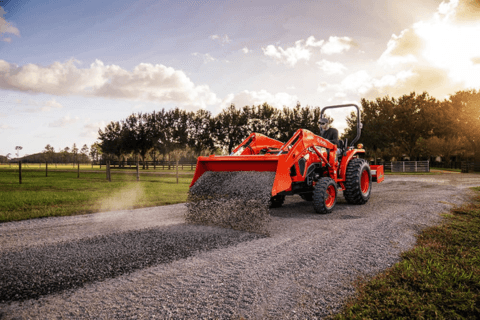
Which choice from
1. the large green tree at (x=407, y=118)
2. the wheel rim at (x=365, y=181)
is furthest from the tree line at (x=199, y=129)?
the wheel rim at (x=365, y=181)

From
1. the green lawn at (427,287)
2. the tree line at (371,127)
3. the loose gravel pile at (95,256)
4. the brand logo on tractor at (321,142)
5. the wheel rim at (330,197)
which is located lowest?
the green lawn at (427,287)

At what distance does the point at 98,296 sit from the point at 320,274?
7.74ft

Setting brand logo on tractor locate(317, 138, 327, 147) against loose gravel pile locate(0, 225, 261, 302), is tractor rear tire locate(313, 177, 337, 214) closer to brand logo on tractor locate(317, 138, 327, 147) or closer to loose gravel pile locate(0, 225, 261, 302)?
brand logo on tractor locate(317, 138, 327, 147)

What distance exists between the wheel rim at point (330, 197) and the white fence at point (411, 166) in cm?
3194

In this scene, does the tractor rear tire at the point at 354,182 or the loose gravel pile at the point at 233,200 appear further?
the tractor rear tire at the point at 354,182

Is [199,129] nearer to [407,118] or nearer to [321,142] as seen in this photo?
[407,118]

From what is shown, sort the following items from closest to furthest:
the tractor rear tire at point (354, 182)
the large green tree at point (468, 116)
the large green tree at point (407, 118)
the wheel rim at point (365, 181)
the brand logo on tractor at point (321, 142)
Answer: the brand logo on tractor at point (321, 142) < the tractor rear tire at point (354, 182) < the wheel rim at point (365, 181) < the large green tree at point (468, 116) < the large green tree at point (407, 118)

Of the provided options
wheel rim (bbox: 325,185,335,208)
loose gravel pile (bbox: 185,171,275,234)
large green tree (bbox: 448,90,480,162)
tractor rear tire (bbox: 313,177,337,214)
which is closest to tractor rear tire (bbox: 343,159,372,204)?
wheel rim (bbox: 325,185,335,208)

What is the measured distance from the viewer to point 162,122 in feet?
169

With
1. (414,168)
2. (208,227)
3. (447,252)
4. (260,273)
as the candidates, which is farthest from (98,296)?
(414,168)

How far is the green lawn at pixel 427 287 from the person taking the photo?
2736mm

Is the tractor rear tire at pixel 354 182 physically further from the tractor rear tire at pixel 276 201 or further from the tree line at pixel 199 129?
the tree line at pixel 199 129

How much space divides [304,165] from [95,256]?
4625 millimetres

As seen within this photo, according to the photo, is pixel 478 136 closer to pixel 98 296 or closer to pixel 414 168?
pixel 414 168
